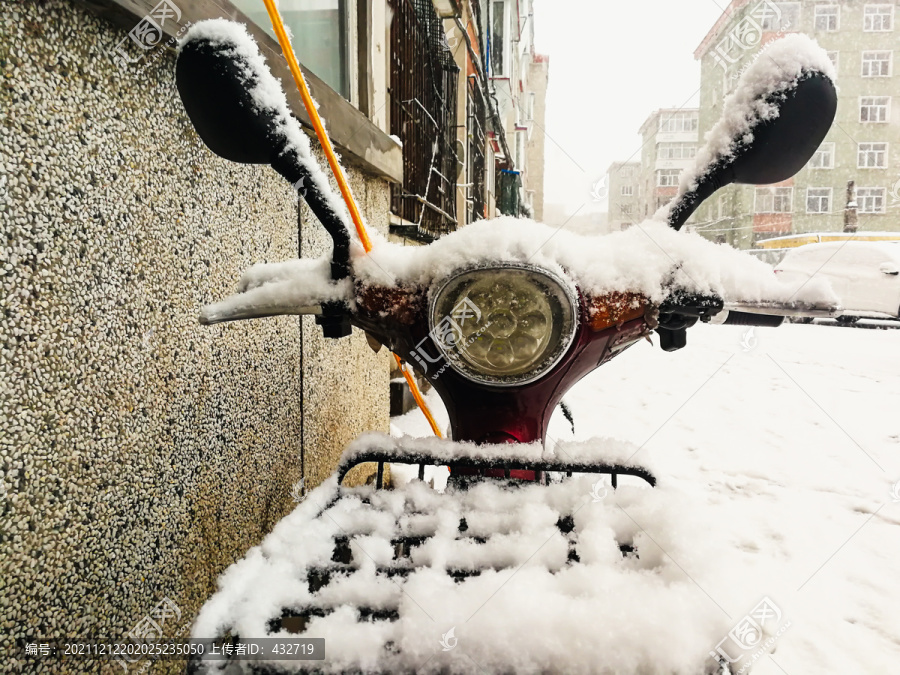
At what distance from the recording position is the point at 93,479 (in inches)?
37.5

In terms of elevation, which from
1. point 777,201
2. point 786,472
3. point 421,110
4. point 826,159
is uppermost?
point 826,159

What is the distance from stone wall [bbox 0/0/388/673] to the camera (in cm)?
82

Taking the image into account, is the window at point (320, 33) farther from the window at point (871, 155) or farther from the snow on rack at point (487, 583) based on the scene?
the window at point (871, 155)

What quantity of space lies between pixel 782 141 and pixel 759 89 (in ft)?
0.36

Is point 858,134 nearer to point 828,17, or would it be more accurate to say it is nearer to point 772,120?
point 828,17

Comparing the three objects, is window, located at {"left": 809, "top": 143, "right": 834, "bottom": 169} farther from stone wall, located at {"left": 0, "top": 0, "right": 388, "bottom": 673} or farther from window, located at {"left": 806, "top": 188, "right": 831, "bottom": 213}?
stone wall, located at {"left": 0, "top": 0, "right": 388, "bottom": 673}

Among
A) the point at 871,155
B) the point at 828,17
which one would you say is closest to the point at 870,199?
the point at 871,155

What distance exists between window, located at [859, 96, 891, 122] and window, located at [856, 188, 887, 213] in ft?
12.8

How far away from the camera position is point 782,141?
34.3 inches

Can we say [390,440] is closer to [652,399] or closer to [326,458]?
[326,458]

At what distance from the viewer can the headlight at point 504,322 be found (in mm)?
940

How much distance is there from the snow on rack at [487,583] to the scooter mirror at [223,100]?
655mm

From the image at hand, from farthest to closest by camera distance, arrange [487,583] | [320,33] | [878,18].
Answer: [878,18]
[320,33]
[487,583]

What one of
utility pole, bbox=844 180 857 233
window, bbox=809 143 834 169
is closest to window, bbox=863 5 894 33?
window, bbox=809 143 834 169
